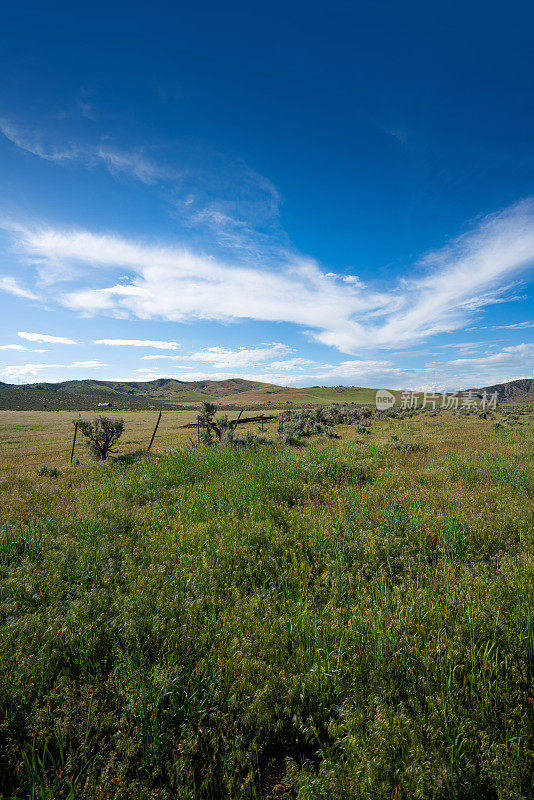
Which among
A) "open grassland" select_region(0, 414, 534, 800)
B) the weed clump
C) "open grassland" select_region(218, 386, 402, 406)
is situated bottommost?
the weed clump

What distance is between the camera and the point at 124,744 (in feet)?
8.35

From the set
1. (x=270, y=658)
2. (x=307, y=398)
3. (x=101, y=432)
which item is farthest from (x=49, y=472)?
(x=307, y=398)

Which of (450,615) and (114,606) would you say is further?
(114,606)

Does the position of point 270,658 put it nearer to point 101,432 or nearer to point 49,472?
point 49,472

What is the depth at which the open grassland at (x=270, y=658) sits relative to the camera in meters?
2.39

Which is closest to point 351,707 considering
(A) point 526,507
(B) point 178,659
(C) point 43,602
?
(B) point 178,659

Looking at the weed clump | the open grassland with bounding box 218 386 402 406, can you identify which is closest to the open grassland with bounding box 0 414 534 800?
the weed clump

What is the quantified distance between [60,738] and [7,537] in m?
4.73

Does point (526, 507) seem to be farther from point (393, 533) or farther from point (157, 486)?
point (157, 486)

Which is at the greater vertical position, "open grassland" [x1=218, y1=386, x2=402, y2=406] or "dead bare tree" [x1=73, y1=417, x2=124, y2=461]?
"open grassland" [x1=218, y1=386, x2=402, y2=406]

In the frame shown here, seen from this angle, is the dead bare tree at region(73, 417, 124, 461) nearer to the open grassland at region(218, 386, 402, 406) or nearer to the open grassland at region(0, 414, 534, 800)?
the open grassland at region(0, 414, 534, 800)

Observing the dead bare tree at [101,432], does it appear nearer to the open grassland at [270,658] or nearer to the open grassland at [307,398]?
the open grassland at [270,658]

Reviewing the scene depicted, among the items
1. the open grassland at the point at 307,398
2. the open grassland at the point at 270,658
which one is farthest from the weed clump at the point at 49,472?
the open grassland at the point at 307,398

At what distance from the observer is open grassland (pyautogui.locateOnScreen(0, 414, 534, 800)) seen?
239cm
